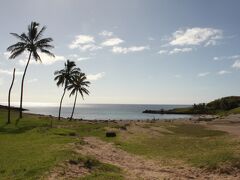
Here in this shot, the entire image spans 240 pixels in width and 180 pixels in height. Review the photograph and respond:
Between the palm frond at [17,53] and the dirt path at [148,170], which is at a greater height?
the palm frond at [17,53]

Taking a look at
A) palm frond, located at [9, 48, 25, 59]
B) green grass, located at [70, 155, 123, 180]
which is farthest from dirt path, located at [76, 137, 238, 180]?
palm frond, located at [9, 48, 25, 59]

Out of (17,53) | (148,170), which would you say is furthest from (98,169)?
(17,53)

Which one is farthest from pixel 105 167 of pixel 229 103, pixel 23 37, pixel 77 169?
pixel 229 103

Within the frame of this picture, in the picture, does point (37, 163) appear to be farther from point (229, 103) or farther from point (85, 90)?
point (229, 103)

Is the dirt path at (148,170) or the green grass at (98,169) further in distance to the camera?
the dirt path at (148,170)

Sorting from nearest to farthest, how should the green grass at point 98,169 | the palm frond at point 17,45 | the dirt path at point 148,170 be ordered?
the green grass at point 98,169 → the dirt path at point 148,170 → the palm frond at point 17,45

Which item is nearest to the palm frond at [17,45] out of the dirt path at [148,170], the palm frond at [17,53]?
the palm frond at [17,53]

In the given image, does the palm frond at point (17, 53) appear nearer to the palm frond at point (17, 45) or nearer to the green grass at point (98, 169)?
the palm frond at point (17, 45)

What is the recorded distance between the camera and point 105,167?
1959cm

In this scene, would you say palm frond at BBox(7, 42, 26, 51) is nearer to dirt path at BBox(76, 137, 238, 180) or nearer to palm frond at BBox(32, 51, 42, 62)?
palm frond at BBox(32, 51, 42, 62)

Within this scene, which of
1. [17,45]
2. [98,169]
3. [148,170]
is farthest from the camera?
[17,45]

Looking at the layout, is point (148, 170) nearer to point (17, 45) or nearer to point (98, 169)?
point (98, 169)

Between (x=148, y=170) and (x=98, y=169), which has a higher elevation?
(x=98, y=169)

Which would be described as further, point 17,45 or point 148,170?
point 17,45
